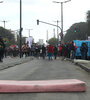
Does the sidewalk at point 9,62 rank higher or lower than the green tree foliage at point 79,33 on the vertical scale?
lower

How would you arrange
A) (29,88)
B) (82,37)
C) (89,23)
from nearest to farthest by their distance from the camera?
1. (29,88)
2. (89,23)
3. (82,37)

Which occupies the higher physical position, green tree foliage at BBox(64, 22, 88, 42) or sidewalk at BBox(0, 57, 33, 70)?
green tree foliage at BBox(64, 22, 88, 42)

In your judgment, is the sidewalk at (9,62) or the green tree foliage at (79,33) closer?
the sidewalk at (9,62)

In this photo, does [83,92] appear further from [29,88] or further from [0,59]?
[0,59]

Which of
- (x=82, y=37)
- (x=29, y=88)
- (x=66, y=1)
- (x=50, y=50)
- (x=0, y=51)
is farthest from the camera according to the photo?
(x=82, y=37)

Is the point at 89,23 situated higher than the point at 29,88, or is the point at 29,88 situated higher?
the point at 89,23

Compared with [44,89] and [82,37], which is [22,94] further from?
[82,37]

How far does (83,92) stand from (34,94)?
1.32 m

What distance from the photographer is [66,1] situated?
54625 mm

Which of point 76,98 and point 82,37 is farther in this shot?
point 82,37

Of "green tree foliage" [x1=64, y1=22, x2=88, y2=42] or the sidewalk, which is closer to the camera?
the sidewalk

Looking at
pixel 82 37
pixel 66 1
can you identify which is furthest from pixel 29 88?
pixel 82 37

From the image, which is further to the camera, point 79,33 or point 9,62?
point 79,33

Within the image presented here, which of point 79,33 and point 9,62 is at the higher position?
point 79,33
